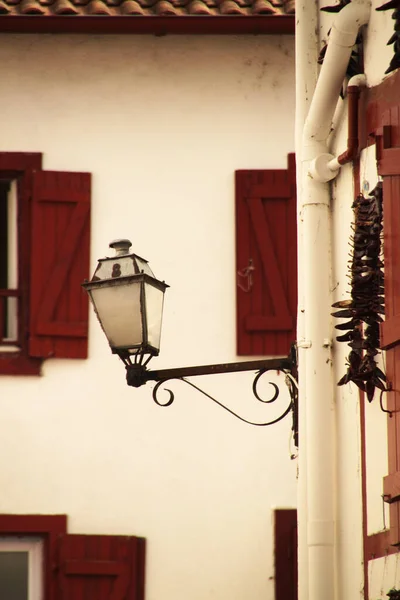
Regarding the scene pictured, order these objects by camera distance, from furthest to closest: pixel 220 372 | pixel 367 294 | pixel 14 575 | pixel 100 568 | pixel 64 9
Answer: pixel 64 9 < pixel 14 575 < pixel 100 568 < pixel 220 372 < pixel 367 294

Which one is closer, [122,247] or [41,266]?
[122,247]

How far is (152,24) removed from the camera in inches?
444

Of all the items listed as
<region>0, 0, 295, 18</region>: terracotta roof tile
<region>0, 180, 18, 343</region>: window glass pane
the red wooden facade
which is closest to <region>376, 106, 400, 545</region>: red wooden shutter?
the red wooden facade

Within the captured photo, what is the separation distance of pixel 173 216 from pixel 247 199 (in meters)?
0.57

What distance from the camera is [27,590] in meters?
10.8

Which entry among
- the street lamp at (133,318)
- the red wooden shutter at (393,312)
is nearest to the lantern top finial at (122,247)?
the street lamp at (133,318)

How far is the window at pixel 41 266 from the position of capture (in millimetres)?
10984

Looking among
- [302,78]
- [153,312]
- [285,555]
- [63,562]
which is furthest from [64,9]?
[285,555]

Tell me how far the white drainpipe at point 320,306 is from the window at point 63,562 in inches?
119

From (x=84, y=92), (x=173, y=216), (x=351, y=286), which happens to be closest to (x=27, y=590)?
(x=173, y=216)

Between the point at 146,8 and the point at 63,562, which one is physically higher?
the point at 146,8

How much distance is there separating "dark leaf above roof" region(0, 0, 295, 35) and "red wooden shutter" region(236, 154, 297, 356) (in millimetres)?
1072

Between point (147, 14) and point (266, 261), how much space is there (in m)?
2.01

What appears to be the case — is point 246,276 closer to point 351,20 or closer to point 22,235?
point 22,235
